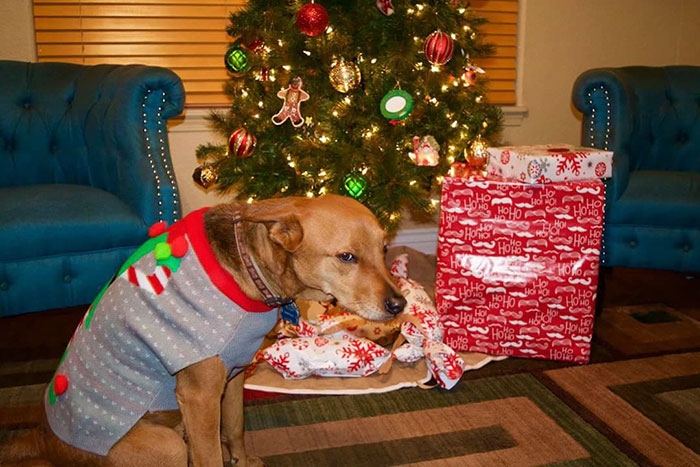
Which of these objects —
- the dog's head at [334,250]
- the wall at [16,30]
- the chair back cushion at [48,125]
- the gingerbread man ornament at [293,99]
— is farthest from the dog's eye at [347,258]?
the wall at [16,30]

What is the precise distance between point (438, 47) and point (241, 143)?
1.08 meters

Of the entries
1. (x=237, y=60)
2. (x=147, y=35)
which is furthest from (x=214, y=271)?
(x=147, y=35)

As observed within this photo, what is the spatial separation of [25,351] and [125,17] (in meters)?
2.22

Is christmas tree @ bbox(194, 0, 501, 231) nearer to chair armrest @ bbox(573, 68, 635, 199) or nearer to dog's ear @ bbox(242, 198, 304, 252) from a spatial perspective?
A: chair armrest @ bbox(573, 68, 635, 199)

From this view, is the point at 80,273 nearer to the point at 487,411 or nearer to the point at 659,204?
the point at 487,411

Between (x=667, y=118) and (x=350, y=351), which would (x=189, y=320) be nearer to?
A: (x=350, y=351)

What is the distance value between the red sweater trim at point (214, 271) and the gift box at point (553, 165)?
1.39m

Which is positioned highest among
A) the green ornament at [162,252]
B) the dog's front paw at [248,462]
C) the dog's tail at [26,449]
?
the green ornament at [162,252]

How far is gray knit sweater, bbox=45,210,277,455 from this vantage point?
1424 millimetres

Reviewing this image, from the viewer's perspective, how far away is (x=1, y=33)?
3717 mm

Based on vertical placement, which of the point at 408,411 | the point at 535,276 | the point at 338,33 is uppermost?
the point at 338,33

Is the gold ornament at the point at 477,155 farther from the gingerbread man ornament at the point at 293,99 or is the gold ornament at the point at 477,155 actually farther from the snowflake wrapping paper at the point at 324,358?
the snowflake wrapping paper at the point at 324,358

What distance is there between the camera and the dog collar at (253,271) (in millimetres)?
1510

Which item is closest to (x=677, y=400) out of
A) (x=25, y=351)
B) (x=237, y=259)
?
(x=237, y=259)
